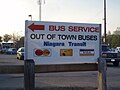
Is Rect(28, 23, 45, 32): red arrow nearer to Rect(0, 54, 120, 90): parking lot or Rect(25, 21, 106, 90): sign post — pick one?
Rect(25, 21, 106, 90): sign post

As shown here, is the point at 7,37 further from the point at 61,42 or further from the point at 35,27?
the point at 35,27

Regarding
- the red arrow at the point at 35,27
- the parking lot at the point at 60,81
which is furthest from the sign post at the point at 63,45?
the parking lot at the point at 60,81

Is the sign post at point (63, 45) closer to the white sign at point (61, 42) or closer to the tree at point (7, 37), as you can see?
the white sign at point (61, 42)

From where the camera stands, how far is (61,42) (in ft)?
32.6

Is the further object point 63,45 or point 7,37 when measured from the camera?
point 7,37

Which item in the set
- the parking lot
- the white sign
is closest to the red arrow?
the white sign

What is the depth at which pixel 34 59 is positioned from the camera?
967 centimetres

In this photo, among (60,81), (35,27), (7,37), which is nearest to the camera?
(35,27)

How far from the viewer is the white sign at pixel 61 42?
31.6ft

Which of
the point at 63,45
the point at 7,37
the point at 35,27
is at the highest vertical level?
the point at 7,37

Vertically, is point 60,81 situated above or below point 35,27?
below

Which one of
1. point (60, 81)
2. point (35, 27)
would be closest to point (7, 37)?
point (60, 81)

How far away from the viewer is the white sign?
962cm

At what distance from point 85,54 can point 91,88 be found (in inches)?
139
